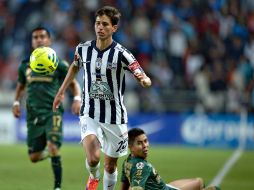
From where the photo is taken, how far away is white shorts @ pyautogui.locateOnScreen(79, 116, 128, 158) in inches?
336

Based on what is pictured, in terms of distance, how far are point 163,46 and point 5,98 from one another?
4.67 meters

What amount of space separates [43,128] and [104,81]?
247cm

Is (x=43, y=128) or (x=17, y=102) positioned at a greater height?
(x=17, y=102)

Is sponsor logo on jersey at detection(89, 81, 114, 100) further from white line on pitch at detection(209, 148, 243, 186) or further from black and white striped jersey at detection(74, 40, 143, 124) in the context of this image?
white line on pitch at detection(209, 148, 243, 186)

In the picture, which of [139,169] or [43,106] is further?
[43,106]

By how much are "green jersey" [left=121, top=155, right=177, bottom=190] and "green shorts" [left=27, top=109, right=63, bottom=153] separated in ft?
8.66

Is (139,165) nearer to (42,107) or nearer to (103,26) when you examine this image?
(103,26)

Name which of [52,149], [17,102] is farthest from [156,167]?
[52,149]

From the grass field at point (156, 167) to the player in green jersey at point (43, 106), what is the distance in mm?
612

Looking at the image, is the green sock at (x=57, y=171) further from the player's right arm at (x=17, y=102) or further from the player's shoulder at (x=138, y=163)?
the player's shoulder at (x=138, y=163)

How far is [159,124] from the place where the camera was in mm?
20125

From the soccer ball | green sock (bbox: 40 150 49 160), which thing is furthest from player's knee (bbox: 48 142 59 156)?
the soccer ball

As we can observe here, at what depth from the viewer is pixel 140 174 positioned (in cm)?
777

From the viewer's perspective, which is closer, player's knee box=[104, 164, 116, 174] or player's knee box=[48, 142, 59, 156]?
player's knee box=[104, 164, 116, 174]
